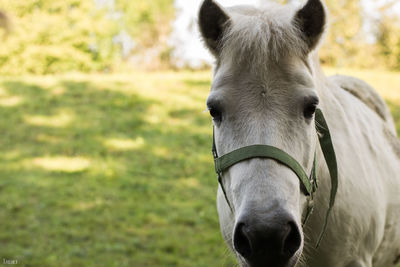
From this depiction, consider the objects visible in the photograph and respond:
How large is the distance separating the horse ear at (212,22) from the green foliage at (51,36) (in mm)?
21853

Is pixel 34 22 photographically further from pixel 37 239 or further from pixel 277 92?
pixel 277 92

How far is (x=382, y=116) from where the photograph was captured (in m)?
3.69

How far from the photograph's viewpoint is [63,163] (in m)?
8.18

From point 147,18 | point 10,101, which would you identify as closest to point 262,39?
point 10,101

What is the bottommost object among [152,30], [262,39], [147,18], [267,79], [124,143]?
[124,143]

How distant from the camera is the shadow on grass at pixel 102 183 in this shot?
17.9 ft

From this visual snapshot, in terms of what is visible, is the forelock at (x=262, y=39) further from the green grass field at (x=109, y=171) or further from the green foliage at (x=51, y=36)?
the green foliage at (x=51, y=36)

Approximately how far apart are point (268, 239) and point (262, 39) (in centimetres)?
87

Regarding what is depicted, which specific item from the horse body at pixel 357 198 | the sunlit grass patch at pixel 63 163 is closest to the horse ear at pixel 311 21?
the horse body at pixel 357 198

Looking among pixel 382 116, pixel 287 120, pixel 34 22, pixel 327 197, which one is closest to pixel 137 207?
pixel 382 116

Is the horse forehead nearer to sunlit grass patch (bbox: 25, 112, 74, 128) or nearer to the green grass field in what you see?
the green grass field

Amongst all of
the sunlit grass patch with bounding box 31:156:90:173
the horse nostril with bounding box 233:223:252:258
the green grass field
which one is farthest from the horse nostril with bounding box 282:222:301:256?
the sunlit grass patch with bounding box 31:156:90:173

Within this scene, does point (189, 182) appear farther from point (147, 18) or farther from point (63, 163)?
point (147, 18)

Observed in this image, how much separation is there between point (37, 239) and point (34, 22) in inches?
738
